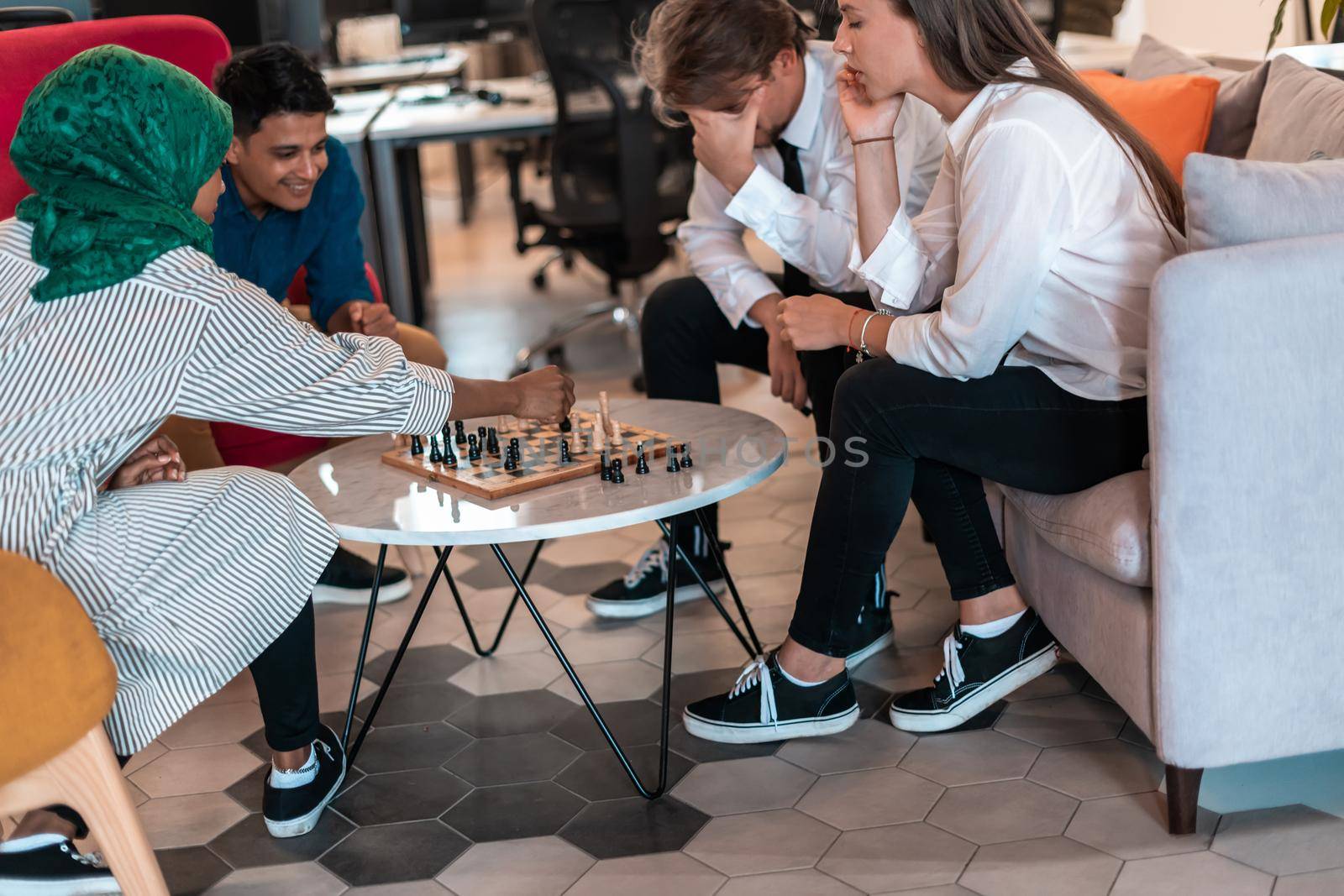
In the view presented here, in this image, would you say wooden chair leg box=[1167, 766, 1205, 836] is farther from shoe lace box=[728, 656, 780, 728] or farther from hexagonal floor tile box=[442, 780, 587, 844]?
hexagonal floor tile box=[442, 780, 587, 844]

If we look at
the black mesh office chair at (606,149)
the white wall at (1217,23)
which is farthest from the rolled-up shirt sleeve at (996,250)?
the white wall at (1217,23)

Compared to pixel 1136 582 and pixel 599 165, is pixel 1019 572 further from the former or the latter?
pixel 599 165

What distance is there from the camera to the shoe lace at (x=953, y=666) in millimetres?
1931

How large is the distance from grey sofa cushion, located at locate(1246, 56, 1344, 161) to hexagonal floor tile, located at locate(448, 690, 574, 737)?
1461 mm

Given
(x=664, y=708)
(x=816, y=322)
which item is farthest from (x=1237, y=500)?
(x=664, y=708)

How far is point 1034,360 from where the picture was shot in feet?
5.97

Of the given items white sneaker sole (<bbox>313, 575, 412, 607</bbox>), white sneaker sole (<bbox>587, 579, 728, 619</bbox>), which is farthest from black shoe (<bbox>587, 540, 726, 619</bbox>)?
white sneaker sole (<bbox>313, 575, 412, 607</bbox>)

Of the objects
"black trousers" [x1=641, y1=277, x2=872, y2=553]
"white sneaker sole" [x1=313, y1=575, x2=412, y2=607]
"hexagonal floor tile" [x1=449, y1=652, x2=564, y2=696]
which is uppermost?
"black trousers" [x1=641, y1=277, x2=872, y2=553]

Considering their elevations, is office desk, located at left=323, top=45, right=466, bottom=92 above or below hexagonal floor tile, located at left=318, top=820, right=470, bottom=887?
above

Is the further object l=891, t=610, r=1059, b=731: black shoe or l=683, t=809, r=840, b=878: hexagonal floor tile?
l=891, t=610, r=1059, b=731: black shoe

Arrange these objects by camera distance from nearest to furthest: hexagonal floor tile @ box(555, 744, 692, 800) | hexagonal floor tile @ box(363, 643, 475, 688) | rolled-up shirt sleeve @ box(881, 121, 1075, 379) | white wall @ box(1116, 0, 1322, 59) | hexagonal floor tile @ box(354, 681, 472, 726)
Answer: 1. rolled-up shirt sleeve @ box(881, 121, 1075, 379)
2. hexagonal floor tile @ box(555, 744, 692, 800)
3. hexagonal floor tile @ box(354, 681, 472, 726)
4. hexagonal floor tile @ box(363, 643, 475, 688)
5. white wall @ box(1116, 0, 1322, 59)

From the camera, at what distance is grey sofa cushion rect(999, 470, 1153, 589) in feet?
5.24

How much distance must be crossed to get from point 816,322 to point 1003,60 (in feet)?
1.47

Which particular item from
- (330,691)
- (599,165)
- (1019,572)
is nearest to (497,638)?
(330,691)
